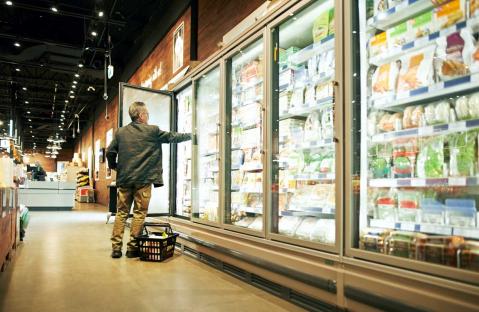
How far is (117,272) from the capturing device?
3.75 metres

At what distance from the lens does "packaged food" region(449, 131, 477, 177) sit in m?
2.00

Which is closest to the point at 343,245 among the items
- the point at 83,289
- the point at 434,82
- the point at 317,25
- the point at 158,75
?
the point at 434,82

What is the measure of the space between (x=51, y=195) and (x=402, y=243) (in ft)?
43.3

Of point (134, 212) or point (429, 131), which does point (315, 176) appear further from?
point (134, 212)

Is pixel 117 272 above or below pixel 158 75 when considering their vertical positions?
below

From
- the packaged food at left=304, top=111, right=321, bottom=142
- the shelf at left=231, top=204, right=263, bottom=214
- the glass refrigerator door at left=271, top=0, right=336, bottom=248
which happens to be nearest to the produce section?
the glass refrigerator door at left=271, top=0, right=336, bottom=248

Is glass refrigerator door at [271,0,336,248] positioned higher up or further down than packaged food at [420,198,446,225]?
higher up

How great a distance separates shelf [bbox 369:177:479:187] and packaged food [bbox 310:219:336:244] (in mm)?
582

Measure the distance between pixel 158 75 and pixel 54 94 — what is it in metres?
11.9

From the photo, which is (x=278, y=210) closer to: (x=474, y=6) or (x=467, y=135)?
(x=467, y=135)

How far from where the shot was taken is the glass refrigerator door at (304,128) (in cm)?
296

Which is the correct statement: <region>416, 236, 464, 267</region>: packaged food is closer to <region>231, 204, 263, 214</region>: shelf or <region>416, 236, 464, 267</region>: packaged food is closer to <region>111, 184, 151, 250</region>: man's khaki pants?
<region>231, 204, 263, 214</region>: shelf

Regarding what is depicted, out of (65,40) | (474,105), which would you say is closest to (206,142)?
(474,105)

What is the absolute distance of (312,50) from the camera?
3.04 m
